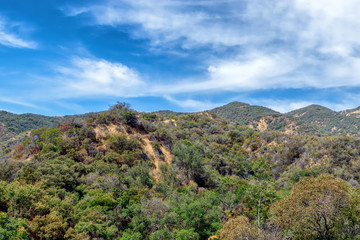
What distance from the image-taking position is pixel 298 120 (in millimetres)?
106125

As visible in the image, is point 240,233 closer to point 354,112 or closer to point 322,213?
point 322,213

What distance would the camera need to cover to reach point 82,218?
18125 mm

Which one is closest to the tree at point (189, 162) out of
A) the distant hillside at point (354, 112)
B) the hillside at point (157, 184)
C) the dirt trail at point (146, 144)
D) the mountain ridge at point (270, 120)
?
the hillside at point (157, 184)

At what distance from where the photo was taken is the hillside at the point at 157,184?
1353 cm

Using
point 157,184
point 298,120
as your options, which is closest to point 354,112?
point 298,120

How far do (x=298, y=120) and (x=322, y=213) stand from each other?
107347mm

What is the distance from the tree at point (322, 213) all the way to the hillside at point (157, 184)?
6 centimetres

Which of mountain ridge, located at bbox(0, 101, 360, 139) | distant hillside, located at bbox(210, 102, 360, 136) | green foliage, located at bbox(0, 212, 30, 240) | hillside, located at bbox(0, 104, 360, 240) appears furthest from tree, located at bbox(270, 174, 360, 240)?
distant hillside, located at bbox(210, 102, 360, 136)

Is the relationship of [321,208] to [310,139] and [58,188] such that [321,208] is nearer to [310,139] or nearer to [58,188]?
[58,188]

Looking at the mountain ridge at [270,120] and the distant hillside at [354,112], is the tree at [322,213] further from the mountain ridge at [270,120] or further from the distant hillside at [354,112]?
the distant hillside at [354,112]

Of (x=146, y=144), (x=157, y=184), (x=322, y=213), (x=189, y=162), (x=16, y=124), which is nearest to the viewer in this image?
(x=322, y=213)

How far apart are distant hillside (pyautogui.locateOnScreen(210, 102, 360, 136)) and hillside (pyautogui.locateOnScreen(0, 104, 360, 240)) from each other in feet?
169

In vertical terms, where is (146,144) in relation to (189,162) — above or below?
above

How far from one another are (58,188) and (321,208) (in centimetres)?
2516
